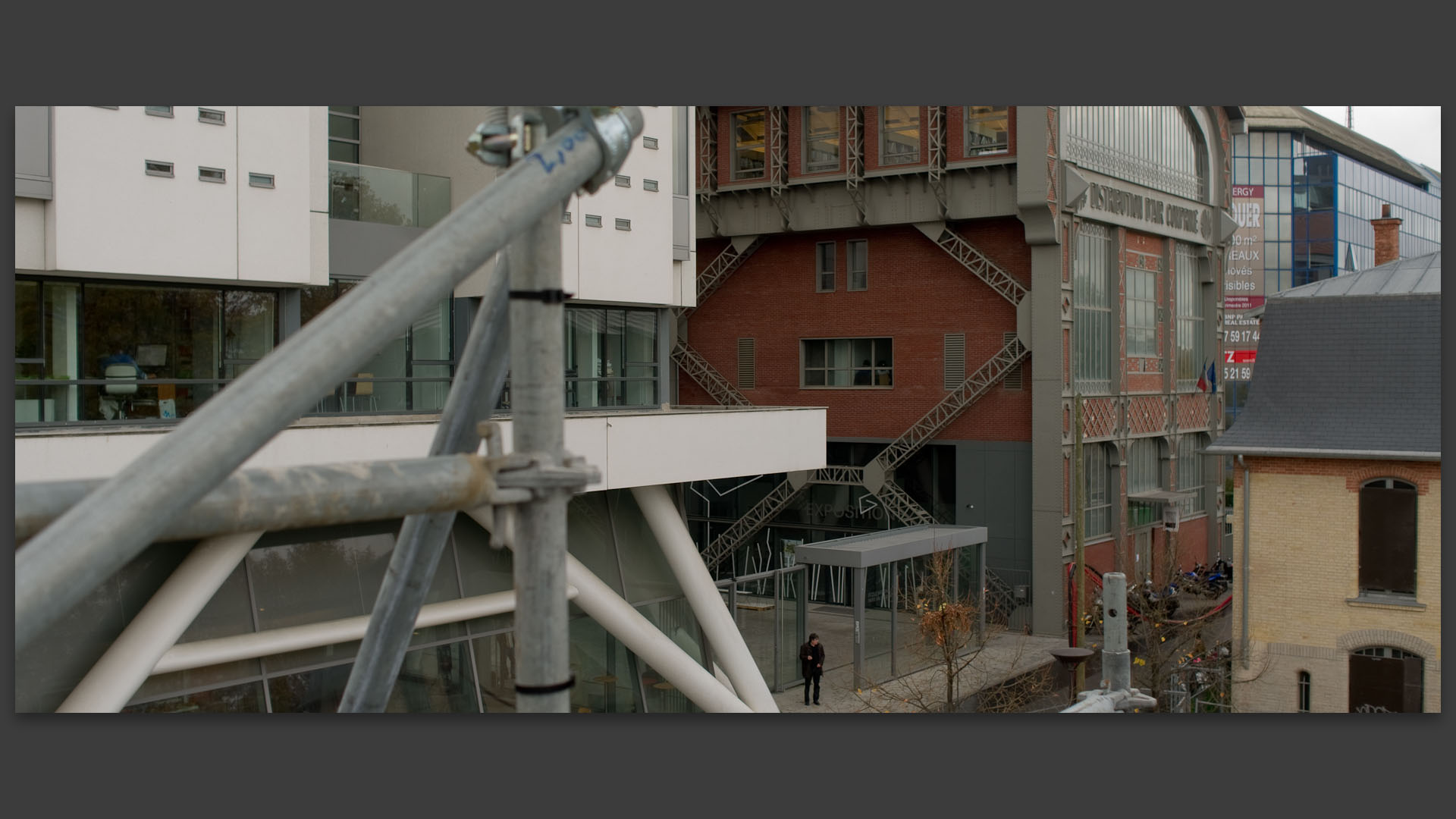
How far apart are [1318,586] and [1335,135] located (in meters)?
47.1

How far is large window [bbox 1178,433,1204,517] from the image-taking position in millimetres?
44438

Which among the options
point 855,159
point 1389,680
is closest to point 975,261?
point 855,159

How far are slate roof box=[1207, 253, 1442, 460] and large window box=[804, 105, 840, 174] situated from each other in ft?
55.3

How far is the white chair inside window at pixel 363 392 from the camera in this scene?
19.9 meters

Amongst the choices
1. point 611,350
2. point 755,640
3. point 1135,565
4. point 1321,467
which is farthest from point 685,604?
point 1135,565

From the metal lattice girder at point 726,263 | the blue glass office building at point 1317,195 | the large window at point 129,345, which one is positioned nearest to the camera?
the large window at point 129,345

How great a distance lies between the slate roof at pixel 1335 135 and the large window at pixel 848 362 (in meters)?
25.5

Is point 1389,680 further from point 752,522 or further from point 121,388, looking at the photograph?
point 752,522

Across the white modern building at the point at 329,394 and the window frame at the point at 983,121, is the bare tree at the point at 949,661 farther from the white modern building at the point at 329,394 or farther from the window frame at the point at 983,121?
the window frame at the point at 983,121

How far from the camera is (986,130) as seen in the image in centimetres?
3750

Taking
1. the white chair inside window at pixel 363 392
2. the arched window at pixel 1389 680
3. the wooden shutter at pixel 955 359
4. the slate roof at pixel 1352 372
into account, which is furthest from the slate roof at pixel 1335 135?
the white chair inside window at pixel 363 392

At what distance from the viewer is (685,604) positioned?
24156 mm

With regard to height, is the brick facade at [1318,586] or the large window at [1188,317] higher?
the large window at [1188,317]

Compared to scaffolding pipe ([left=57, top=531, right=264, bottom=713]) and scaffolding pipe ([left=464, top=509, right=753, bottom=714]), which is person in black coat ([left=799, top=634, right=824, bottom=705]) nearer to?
scaffolding pipe ([left=464, top=509, right=753, bottom=714])
